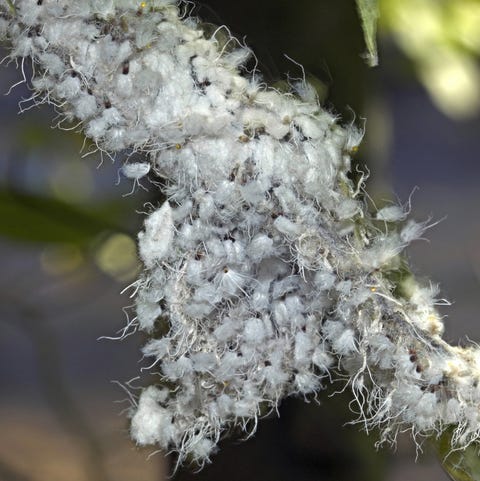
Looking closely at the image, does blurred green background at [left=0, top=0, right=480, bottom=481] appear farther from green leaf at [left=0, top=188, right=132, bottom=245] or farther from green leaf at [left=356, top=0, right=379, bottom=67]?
green leaf at [left=356, top=0, right=379, bottom=67]

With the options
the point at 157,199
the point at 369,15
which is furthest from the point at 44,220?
the point at 369,15

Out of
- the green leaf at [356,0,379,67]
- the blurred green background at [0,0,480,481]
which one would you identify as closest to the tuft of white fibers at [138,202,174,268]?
the blurred green background at [0,0,480,481]

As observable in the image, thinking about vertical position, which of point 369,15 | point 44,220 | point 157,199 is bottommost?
point 44,220

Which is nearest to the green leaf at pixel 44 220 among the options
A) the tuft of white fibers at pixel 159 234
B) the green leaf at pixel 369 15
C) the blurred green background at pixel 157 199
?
the blurred green background at pixel 157 199

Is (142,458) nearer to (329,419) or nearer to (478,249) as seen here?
(329,419)

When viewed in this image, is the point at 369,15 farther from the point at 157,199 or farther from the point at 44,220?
the point at 44,220

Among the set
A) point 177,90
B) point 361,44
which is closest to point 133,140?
point 177,90

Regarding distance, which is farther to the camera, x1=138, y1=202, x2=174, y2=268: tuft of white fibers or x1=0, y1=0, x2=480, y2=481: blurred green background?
x1=0, y1=0, x2=480, y2=481: blurred green background

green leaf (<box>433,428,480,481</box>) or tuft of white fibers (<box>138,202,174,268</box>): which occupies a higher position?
tuft of white fibers (<box>138,202,174,268</box>)
